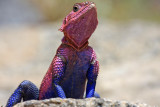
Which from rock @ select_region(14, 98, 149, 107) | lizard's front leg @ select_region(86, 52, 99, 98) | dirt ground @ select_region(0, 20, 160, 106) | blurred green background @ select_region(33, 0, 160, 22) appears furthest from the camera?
blurred green background @ select_region(33, 0, 160, 22)

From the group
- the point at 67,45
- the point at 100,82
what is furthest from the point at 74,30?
the point at 100,82

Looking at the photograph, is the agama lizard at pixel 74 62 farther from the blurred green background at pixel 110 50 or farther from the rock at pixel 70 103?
the blurred green background at pixel 110 50

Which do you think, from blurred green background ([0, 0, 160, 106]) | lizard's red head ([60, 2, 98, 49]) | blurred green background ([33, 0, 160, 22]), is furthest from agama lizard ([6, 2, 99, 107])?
blurred green background ([33, 0, 160, 22])

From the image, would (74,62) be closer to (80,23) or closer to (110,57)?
(80,23)

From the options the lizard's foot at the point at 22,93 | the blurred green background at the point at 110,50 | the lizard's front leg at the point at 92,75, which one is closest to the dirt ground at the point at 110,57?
the blurred green background at the point at 110,50

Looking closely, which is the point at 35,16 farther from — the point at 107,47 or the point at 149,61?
the point at 149,61

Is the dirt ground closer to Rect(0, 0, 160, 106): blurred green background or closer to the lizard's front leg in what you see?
Rect(0, 0, 160, 106): blurred green background

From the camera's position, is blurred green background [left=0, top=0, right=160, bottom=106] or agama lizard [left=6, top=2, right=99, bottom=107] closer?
agama lizard [left=6, top=2, right=99, bottom=107]

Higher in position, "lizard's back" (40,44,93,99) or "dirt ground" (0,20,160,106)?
"dirt ground" (0,20,160,106)
